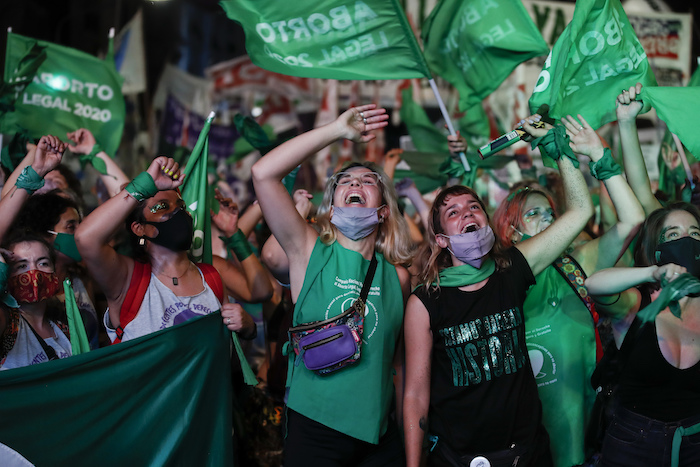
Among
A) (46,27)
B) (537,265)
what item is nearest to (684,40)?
(537,265)

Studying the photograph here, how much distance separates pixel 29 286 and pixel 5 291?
24cm

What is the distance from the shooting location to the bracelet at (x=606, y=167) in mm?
3035

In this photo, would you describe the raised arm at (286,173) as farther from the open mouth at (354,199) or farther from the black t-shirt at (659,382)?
the black t-shirt at (659,382)

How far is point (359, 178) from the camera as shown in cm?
318

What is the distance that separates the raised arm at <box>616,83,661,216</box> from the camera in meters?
3.32

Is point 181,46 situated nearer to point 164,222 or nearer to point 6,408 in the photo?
point 164,222

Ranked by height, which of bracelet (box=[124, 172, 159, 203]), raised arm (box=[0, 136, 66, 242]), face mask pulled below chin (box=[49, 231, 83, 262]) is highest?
raised arm (box=[0, 136, 66, 242])

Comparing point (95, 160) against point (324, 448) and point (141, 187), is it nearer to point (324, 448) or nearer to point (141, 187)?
point (141, 187)

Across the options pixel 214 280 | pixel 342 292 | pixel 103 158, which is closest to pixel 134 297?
pixel 214 280

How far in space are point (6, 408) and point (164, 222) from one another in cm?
111

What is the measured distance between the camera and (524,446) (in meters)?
2.80

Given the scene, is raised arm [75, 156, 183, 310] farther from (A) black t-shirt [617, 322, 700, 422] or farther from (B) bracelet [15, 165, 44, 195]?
(A) black t-shirt [617, 322, 700, 422]

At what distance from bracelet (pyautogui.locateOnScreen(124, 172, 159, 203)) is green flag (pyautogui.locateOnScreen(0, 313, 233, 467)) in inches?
24.3

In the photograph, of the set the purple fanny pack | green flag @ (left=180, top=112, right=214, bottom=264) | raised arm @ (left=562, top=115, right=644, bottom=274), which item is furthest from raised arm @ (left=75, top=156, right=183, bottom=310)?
raised arm @ (left=562, top=115, right=644, bottom=274)
